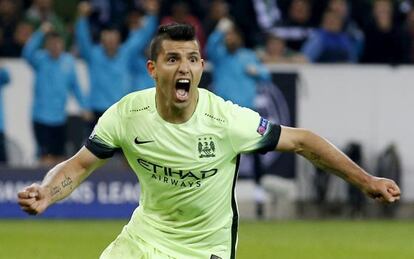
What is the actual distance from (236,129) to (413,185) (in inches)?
515

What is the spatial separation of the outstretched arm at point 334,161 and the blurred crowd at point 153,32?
11.4 metres

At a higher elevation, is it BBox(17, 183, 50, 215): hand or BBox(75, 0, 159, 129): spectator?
BBox(17, 183, 50, 215): hand

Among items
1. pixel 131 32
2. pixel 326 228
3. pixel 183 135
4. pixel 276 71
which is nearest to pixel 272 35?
pixel 276 71

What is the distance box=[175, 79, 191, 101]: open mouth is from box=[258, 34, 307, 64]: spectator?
41.9ft

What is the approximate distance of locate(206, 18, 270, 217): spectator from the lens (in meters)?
19.8

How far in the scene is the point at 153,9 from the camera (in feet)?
63.8

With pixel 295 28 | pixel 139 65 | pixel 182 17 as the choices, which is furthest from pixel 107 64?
pixel 295 28

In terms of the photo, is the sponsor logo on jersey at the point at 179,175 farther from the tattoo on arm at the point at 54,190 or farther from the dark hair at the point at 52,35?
the dark hair at the point at 52,35

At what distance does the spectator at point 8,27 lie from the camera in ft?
67.5

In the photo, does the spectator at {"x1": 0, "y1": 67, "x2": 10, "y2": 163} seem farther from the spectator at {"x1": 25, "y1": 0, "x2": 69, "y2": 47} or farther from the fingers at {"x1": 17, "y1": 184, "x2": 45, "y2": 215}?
the fingers at {"x1": 17, "y1": 184, "x2": 45, "y2": 215}

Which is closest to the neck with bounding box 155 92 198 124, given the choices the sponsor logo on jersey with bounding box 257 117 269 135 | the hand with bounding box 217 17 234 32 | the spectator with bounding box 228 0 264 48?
the sponsor logo on jersey with bounding box 257 117 269 135

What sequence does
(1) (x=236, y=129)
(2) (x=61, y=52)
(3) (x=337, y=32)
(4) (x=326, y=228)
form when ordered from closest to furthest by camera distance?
(1) (x=236, y=129)
(4) (x=326, y=228)
(2) (x=61, y=52)
(3) (x=337, y=32)

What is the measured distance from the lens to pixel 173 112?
822 cm

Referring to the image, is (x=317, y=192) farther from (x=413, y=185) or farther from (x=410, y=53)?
(x=410, y=53)
